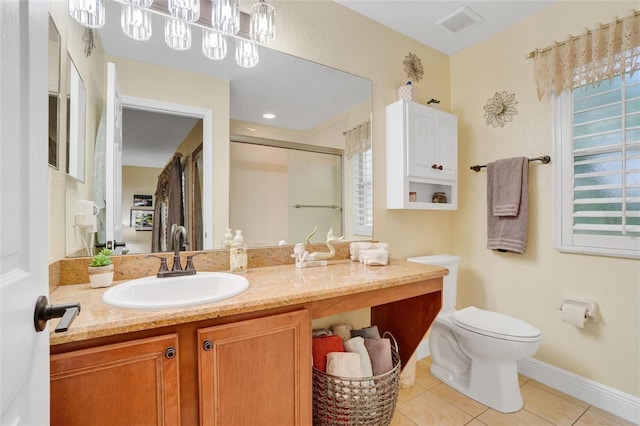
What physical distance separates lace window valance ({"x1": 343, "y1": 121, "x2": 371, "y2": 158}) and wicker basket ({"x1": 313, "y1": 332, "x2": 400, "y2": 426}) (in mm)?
1349

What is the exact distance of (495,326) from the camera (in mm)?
1740

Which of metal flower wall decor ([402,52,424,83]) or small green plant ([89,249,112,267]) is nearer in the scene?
small green plant ([89,249,112,267])

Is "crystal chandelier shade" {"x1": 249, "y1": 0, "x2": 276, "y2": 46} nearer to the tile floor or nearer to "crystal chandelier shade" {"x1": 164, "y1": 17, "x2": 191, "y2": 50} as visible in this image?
"crystal chandelier shade" {"x1": 164, "y1": 17, "x2": 191, "y2": 50}

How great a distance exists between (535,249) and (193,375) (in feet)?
7.44

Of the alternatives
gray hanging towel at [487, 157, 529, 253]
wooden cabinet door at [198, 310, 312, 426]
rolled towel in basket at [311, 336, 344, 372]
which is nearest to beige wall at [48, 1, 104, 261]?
wooden cabinet door at [198, 310, 312, 426]

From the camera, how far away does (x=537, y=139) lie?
2.09 meters

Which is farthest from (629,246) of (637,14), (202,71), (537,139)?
(202,71)

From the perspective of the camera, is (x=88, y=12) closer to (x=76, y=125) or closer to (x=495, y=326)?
(x=76, y=125)

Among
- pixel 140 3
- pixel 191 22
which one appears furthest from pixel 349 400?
pixel 140 3

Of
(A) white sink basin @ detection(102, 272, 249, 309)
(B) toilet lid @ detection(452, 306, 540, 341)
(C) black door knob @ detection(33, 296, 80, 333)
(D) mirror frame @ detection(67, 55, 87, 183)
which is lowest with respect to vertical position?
(B) toilet lid @ detection(452, 306, 540, 341)

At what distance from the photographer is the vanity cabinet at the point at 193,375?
0.81 m

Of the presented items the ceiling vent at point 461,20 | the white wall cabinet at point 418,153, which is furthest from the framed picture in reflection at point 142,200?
the ceiling vent at point 461,20

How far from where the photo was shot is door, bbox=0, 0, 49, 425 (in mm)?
429

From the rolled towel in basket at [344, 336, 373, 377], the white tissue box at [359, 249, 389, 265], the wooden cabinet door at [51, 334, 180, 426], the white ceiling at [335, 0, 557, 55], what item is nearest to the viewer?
the wooden cabinet door at [51, 334, 180, 426]
